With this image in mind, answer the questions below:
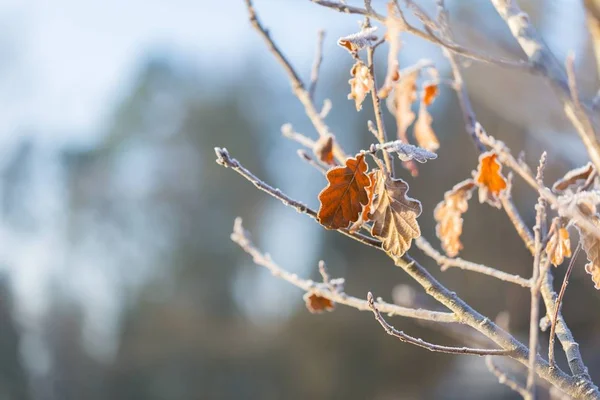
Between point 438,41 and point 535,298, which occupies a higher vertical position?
point 438,41

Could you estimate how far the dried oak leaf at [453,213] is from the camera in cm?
73

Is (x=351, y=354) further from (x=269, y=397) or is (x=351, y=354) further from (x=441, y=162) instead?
(x=441, y=162)

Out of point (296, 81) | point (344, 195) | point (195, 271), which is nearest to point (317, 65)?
point (296, 81)

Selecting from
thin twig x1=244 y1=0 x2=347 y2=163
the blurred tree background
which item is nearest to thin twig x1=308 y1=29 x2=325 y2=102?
thin twig x1=244 y1=0 x2=347 y2=163

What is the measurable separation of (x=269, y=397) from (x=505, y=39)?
461 centimetres

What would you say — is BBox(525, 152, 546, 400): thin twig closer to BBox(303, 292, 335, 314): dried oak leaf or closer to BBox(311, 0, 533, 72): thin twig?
BBox(311, 0, 533, 72): thin twig

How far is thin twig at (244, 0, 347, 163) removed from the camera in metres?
0.75

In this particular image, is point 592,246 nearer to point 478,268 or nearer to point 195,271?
point 478,268

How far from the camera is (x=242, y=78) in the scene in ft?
18.3

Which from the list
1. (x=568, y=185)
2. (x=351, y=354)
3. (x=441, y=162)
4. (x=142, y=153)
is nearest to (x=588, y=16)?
(x=568, y=185)

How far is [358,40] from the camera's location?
50cm

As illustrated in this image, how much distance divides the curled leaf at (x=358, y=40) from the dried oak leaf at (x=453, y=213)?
0.27 metres

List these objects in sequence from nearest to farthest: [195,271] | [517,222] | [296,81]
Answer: [517,222] < [296,81] < [195,271]

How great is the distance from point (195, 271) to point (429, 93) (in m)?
4.46
